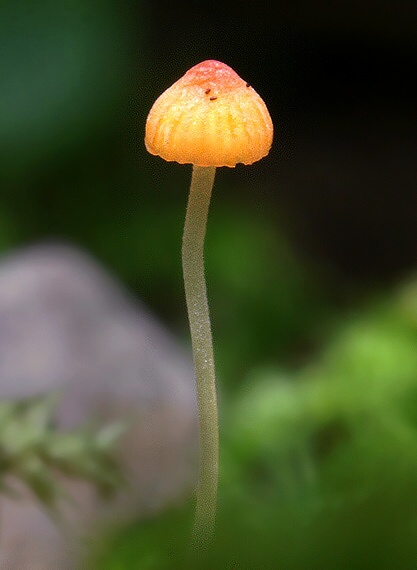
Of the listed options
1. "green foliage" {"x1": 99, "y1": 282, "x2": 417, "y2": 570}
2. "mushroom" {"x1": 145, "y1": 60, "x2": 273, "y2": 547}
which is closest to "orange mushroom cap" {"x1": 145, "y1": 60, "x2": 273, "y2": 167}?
"mushroom" {"x1": 145, "y1": 60, "x2": 273, "y2": 547}

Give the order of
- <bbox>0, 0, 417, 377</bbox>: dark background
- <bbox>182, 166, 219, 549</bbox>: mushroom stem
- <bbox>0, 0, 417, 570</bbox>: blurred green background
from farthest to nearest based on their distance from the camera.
Result: 1. <bbox>0, 0, 417, 377</bbox>: dark background
2. <bbox>182, 166, 219, 549</bbox>: mushroom stem
3. <bbox>0, 0, 417, 570</bbox>: blurred green background

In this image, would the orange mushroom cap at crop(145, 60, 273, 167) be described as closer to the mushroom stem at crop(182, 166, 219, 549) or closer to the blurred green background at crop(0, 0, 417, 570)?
the mushroom stem at crop(182, 166, 219, 549)

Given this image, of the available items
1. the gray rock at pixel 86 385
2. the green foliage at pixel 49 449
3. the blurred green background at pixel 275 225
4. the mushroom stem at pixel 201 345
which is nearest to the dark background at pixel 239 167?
the blurred green background at pixel 275 225

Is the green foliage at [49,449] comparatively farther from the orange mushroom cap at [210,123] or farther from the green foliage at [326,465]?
the orange mushroom cap at [210,123]

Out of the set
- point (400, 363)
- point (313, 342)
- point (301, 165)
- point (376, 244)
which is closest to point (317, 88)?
point (301, 165)

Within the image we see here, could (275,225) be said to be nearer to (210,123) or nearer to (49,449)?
(49,449)

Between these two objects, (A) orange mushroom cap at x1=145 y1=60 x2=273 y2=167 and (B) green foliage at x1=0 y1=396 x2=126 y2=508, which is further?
(B) green foliage at x1=0 y1=396 x2=126 y2=508
